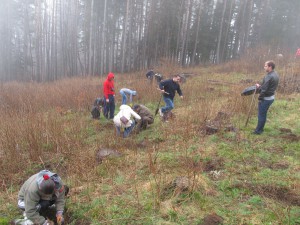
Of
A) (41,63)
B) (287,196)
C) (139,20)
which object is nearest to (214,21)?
(139,20)

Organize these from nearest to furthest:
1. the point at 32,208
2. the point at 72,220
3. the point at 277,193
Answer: the point at 32,208
the point at 72,220
the point at 277,193

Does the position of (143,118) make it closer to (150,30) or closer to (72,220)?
(72,220)

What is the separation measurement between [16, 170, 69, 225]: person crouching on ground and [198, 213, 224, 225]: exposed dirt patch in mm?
1964

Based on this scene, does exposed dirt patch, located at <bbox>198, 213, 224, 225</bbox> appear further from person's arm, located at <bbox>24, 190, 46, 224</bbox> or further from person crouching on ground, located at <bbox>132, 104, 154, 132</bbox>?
person crouching on ground, located at <bbox>132, 104, 154, 132</bbox>

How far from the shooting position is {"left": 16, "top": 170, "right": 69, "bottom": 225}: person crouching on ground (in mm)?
3429

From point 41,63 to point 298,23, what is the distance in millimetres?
26303

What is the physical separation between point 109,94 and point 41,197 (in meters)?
5.21

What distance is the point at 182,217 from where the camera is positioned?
141 inches

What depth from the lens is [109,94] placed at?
8539 millimetres

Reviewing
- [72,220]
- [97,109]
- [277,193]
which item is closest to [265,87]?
[277,193]

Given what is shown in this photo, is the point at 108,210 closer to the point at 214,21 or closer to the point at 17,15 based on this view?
the point at 214,21

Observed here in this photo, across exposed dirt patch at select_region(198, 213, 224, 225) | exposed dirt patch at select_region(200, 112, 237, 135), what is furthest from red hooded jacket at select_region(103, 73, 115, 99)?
exposed dirt patch at select_region(198, 213, 224, 225)

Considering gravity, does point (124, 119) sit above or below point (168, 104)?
below

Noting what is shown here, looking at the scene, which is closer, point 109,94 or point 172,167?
point 172,167
